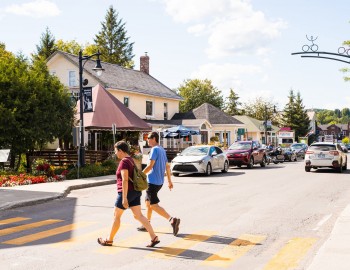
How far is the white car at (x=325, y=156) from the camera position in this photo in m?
23.7

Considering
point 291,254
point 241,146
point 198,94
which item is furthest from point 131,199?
point 198,94

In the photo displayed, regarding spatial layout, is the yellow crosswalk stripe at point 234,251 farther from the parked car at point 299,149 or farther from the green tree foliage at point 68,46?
the green tree foliage at point 68,46

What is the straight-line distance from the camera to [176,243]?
25.0 ft

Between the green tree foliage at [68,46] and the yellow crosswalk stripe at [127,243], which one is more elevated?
the green tree foliage at [68,46]

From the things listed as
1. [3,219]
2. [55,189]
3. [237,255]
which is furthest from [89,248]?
[55,189]

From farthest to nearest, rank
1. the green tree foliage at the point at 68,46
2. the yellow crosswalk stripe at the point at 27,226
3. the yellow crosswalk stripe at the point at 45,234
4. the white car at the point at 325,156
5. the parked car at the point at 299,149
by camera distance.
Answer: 1. the green tree foliage at the point at 68,46
2. the parked car at the point at 299,149
3. the white car at the point at 325,156
4. the yellow crosswalk stripe at the point at 27,226
5. the yellow crosswalk stripe at the point at 45,234

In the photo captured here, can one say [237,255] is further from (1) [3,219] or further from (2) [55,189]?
(2) [55,189]

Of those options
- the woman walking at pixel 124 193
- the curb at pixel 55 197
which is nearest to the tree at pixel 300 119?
the curb at pixel 55 197

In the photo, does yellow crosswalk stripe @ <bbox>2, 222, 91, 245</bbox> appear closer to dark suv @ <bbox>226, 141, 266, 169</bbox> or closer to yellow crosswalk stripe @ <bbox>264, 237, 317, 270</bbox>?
yellow crosswalk stripe @ <bbox>264, 237, 317, 270</bbox>

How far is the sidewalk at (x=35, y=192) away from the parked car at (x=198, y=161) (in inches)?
175

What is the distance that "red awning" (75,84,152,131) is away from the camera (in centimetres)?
3048

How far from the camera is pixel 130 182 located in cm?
723

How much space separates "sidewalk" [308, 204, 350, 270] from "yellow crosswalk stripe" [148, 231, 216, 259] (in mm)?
2074

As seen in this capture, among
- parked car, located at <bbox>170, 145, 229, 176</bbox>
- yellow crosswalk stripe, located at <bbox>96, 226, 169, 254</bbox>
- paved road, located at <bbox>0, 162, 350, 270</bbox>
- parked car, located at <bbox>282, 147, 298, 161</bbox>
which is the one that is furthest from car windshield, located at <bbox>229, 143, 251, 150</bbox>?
yellow crosswalk stripe, located at <bbox>96, 226, 169, 254</bbox>
